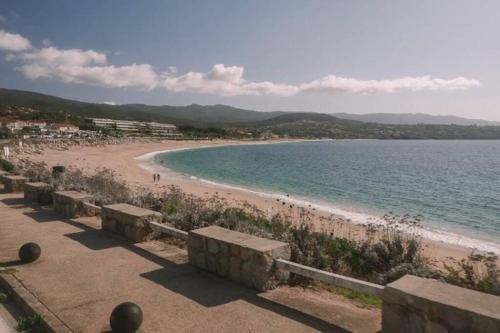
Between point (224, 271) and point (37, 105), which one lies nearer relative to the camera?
point (224, 271)

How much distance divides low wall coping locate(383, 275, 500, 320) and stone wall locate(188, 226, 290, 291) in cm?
165

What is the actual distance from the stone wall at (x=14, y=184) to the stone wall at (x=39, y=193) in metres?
1.81

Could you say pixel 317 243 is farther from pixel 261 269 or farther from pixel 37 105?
pixel 37 105

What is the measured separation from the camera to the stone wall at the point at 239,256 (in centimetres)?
482

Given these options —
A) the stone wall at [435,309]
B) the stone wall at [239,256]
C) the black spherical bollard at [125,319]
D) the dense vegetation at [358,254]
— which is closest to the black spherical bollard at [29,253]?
the stone wall at [239,256]

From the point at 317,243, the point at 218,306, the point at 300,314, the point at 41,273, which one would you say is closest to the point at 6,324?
the point at 41,273

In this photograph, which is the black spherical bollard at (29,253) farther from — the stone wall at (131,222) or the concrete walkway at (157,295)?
the stone wall at (131,222)

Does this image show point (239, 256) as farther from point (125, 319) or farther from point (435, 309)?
point (435, 309)

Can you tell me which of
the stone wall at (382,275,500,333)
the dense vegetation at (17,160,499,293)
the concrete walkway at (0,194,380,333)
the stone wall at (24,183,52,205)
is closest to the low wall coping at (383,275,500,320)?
the stone wall at (382,275,500,333)

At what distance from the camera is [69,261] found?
5957 millimetres

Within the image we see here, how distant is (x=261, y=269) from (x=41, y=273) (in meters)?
3.26

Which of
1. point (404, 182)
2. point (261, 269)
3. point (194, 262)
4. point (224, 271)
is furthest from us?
point (404, 182)

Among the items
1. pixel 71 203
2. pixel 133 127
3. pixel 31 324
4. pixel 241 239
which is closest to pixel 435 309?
pixel 241 239

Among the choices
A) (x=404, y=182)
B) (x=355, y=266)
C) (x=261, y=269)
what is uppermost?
(x=261, y=269)
